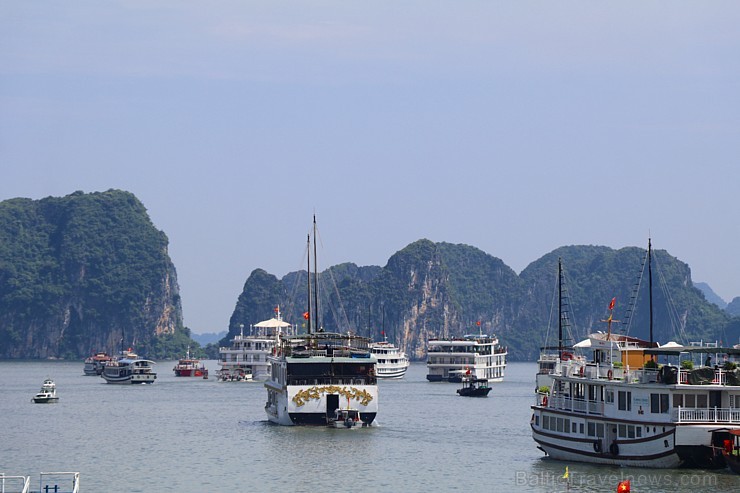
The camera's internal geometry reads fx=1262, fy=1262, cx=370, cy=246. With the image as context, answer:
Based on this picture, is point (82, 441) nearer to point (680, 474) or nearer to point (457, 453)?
point (457, 453)

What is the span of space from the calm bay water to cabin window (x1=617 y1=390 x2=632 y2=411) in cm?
287

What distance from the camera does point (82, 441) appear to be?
8025cm

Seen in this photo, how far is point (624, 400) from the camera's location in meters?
58.2

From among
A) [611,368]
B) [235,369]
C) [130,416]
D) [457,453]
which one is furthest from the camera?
[235,369]

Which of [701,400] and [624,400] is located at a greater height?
[701,400]

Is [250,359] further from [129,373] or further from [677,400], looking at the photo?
[677,400]

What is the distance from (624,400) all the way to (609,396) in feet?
4.01

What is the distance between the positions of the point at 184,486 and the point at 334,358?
2373cm

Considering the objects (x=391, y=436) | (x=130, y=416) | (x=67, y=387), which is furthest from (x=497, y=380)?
(x=391, y=436)

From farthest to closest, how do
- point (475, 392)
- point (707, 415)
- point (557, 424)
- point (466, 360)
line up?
point (466, 360) < point (475, 392) < point (557, 424) < point (707, 415)

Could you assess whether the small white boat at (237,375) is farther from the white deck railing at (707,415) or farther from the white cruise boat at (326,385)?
the white deck railing at (707,415)

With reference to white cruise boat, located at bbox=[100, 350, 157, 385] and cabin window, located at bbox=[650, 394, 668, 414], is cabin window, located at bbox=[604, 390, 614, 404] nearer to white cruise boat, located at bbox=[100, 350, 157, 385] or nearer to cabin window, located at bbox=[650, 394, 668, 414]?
cabin window, located at bbox=[650, 394, 668, 414]

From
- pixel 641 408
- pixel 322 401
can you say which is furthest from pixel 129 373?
pixel 641 408

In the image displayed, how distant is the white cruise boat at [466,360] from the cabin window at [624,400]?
11886 cm
